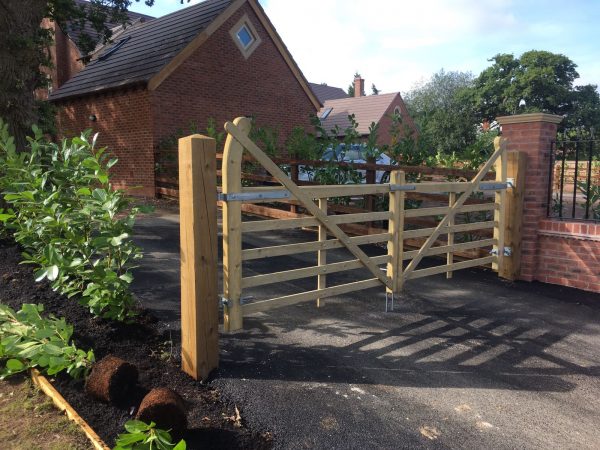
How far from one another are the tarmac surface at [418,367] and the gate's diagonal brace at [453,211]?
42 centimetres

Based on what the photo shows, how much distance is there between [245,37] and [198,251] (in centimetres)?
1530

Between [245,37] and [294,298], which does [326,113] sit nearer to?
[245,37]

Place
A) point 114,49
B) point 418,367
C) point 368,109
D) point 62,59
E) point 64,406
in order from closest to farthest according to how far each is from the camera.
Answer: point 64,406 < point 418,367 < point 114,49 < point 62,59 < point 368,109

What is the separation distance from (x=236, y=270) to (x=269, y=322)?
1.10 m

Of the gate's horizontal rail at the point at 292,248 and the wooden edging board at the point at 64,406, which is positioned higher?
the gate's horizontal rail at the point at 292,248

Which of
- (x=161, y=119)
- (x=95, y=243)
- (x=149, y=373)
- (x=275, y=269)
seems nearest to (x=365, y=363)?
(x=149, y=373)

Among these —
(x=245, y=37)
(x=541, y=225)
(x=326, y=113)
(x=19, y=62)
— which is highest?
(x=245, y=37)

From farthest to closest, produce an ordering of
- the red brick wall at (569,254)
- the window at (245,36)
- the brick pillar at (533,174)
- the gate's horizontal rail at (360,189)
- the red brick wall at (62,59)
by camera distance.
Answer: the red brick wall at (62,59), the window at (245,36), the brick pillar at (533,174), the red brick wall at (569,254), the gate's horizontal rail at (360,189)

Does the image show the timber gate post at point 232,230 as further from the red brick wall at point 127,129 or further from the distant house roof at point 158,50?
the distant house roof at point 158,50

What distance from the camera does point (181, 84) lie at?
49.4ft

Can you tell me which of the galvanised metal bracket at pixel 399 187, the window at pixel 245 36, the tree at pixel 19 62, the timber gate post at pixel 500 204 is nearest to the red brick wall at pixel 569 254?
the timber gate post at pixel 500 204

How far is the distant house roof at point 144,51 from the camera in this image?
1501 centimetres

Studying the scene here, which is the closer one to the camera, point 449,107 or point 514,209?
point 514,209

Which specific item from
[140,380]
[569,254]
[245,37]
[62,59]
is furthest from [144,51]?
[140,380]
